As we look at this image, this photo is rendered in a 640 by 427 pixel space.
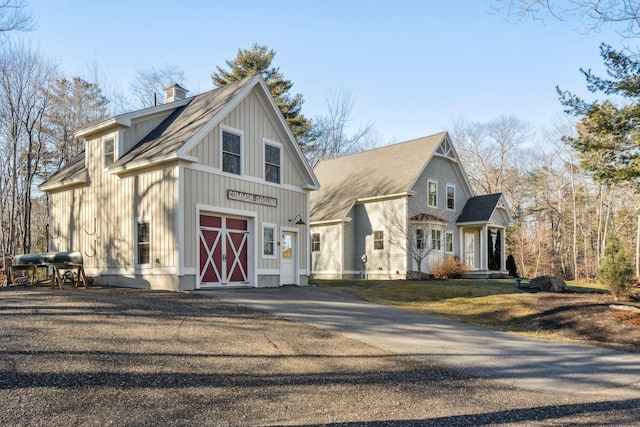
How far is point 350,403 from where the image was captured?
575cm

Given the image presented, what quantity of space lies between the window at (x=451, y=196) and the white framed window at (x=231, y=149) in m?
15.0

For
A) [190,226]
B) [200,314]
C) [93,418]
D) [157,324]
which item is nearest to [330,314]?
[200,314]

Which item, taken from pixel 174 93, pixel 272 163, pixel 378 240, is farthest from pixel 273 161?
pixel 378 240

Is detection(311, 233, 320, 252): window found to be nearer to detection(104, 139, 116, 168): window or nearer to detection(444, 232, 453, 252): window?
detection(444, 232, 453, 252): window

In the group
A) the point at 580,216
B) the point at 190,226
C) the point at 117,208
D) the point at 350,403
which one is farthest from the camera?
the point at 580,216

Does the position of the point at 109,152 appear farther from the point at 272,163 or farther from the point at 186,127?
the point at 272,163

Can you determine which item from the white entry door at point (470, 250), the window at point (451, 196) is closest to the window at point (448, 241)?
the white entry door at point (470, 250)

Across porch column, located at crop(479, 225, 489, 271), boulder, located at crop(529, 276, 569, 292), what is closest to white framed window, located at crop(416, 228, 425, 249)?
porch column, located at crop(479, 225, 489, 271)

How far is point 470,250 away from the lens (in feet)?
94.9

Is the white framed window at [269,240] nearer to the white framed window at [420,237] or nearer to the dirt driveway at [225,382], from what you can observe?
the dirt driveway at [225,382]

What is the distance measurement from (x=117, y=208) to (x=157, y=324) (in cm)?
846

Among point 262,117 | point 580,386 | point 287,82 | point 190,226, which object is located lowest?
point 580,386

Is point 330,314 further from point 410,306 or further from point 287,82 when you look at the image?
point 287,82

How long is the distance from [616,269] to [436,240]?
11917 millimetres
